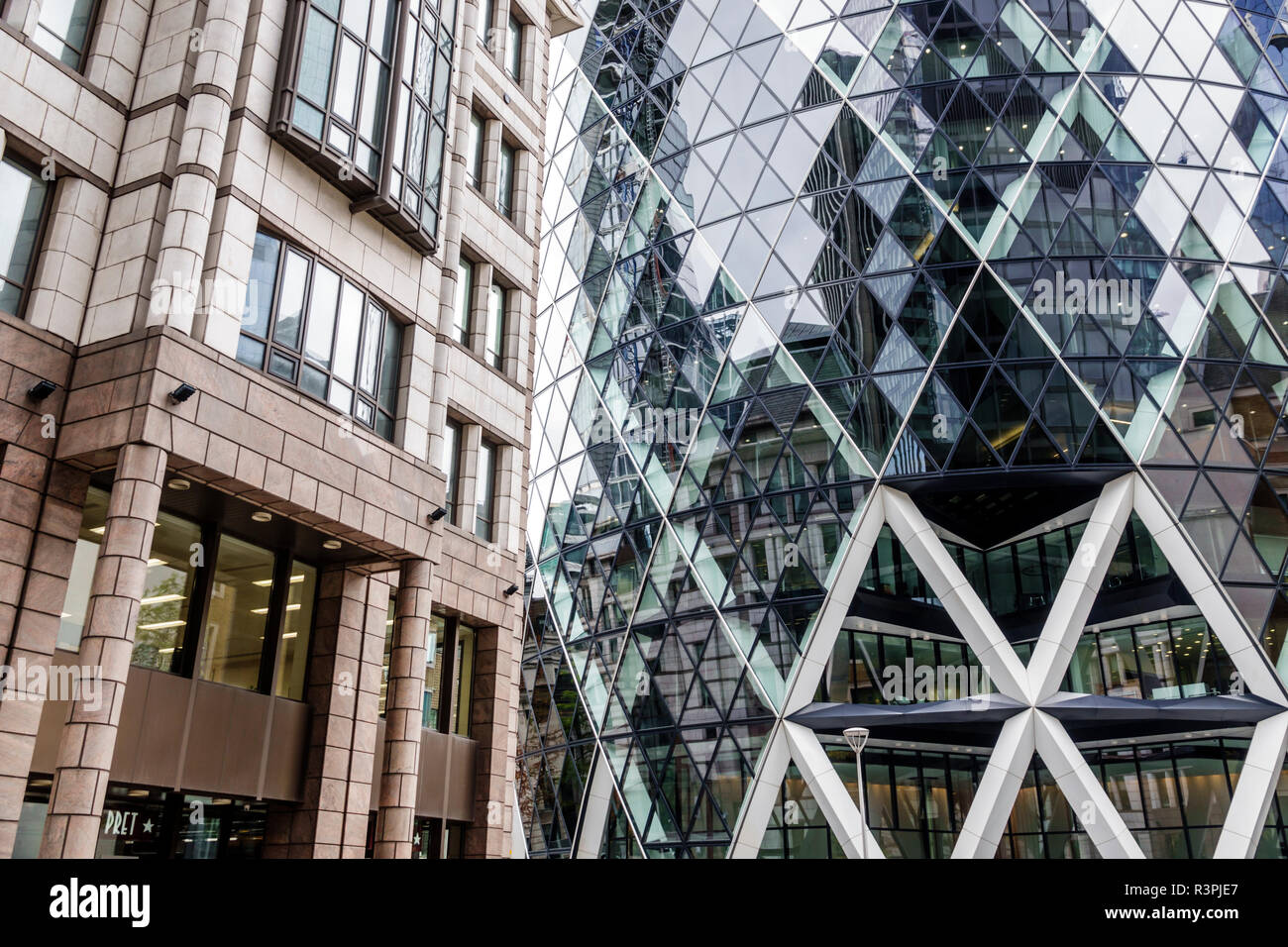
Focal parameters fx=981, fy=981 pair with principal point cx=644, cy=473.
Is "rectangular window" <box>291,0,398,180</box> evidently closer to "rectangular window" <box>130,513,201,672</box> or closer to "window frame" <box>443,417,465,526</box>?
"window frame" <box>443,417,465,526</box>

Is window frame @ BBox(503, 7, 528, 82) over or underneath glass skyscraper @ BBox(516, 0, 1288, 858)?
over

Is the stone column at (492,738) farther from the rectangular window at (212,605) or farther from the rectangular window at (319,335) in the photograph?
the rectangular window at (319,335)

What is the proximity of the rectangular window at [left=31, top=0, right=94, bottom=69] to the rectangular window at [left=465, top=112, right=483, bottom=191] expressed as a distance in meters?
9.04

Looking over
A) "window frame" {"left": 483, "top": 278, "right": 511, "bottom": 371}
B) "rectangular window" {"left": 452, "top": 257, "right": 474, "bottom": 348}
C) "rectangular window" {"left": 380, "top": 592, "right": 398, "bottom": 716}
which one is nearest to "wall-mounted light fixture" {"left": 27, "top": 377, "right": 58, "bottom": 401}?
"rectangular window" {"left": 380, "top": 592, "right": 398, "bottom": 716}

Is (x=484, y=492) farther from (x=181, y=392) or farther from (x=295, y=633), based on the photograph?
(x=181, y=392)

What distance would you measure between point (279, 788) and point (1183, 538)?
23749 millimetres

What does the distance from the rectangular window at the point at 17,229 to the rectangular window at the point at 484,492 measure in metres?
9.53

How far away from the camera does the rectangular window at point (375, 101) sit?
15672 mm

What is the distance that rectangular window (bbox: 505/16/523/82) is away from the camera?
25.6m

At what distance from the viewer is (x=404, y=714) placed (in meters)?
16.3

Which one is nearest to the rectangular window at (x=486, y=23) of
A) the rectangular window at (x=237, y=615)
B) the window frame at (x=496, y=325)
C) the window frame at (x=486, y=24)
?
the window frame at (x=486, y=24)
